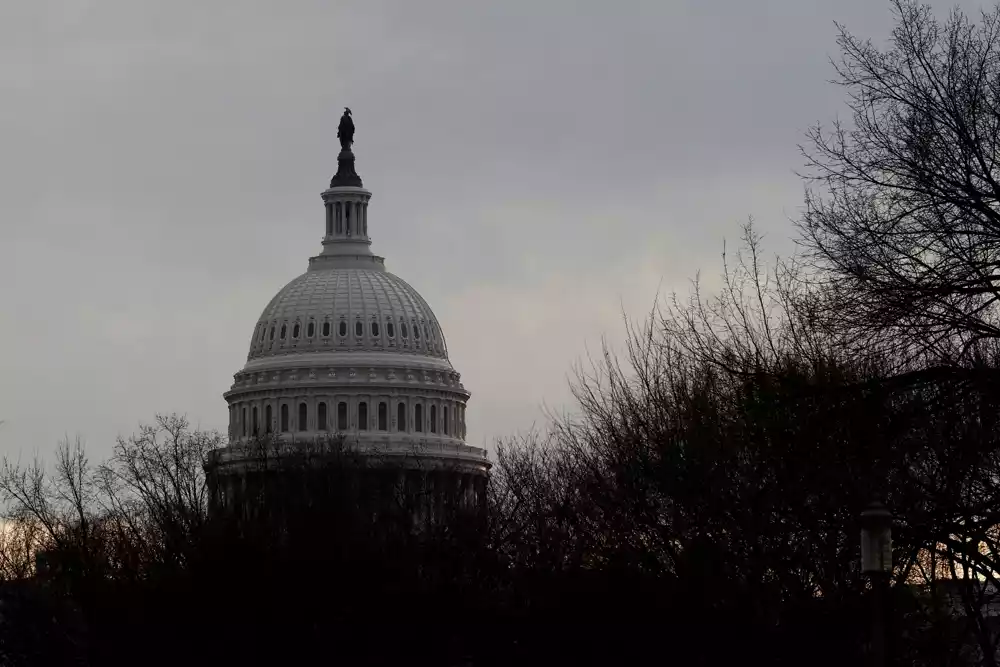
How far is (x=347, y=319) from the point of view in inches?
7264

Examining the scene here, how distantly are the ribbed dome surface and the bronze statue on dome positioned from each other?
12.3 metres

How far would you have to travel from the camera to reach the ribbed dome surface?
184 m

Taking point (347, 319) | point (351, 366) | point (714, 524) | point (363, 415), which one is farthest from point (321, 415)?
point (714, 524)

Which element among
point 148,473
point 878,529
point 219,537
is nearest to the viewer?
point 878,529

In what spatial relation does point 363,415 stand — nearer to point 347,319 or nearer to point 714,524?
point 347,319

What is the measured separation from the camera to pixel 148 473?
75312 millimetres

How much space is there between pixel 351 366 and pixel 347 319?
4.22 m

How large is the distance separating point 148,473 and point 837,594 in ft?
138

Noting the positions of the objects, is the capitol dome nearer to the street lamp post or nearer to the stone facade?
the stone facade

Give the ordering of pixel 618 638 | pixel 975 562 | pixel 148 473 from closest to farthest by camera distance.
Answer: pixel 975 562
pixel 618 638
pixel 148 473

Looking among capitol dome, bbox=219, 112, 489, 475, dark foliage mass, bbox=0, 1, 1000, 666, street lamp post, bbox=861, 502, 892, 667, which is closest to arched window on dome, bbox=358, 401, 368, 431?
capitol dome, bbox=219, 112, 489, 475

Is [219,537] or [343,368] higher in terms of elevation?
[343,368]

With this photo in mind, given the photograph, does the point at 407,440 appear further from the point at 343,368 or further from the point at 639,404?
the point at 639,404

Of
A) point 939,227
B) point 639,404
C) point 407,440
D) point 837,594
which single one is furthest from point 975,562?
A: point 407,440
